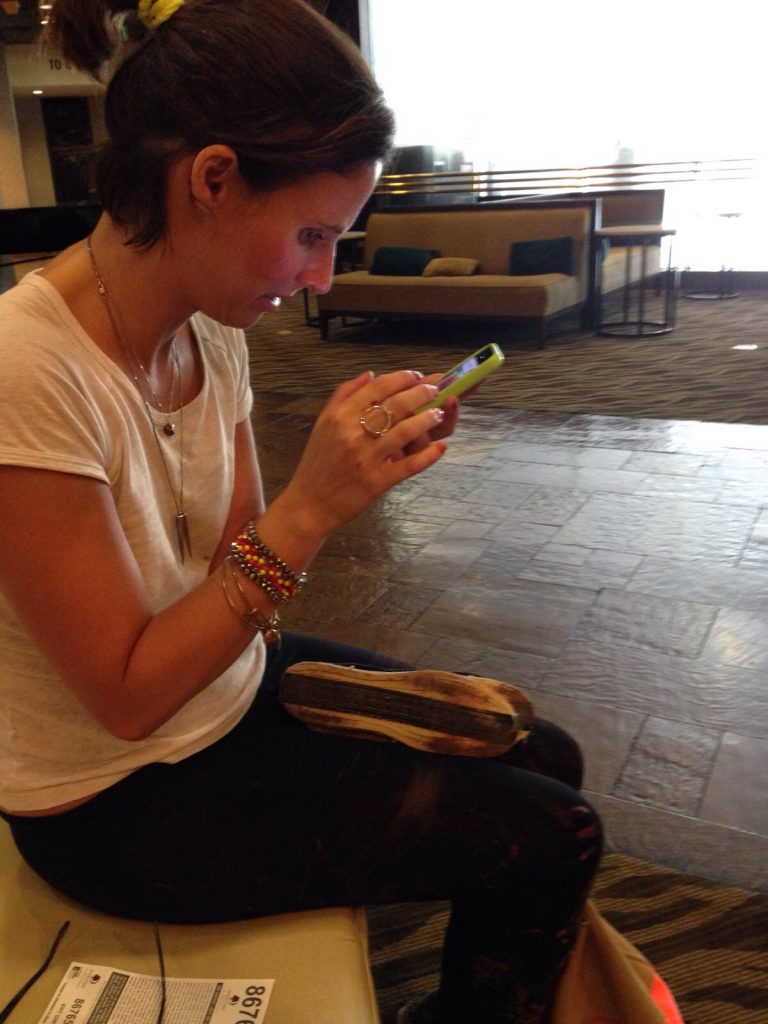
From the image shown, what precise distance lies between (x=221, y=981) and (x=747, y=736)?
55.1 inches

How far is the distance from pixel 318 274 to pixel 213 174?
0.15 metres

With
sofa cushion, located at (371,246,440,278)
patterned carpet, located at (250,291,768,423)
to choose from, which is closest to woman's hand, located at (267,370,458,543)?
patterned carpet, located at (250,291,768,423)

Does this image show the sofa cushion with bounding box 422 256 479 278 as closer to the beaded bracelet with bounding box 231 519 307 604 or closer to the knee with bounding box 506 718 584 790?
the knee with bounding box 506 718 584 790

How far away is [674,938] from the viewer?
145 cm

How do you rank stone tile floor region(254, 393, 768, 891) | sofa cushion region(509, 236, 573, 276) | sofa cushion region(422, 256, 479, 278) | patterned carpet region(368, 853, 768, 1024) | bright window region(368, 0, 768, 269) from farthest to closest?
1. bright window region(368, 0, 768, 269)
2. sofa cushion region(422, 256, 479, 278)
3. sofa cushion region(509, 236, 573, 276)
4. stone tile floor region(254, 393, 768, 891)
5. patterned carpet region(368, 853, 768, 1024)

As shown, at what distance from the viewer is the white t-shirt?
0.76 meters

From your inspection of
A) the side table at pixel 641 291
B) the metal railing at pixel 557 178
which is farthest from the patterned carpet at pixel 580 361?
the metal railing at pixel 557 178

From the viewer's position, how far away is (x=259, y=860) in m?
0.85

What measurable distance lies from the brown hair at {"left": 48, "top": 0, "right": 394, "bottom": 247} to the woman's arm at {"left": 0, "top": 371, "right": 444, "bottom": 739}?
8.0 inches

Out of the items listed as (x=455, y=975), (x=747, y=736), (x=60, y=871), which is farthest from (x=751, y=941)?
(x=60, y=871)

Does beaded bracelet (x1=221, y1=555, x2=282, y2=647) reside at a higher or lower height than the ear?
lower

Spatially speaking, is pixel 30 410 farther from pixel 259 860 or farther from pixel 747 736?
pixel 747 736

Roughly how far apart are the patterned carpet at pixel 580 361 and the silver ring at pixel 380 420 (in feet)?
11.9

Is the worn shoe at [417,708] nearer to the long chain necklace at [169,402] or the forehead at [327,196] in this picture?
the long chain necklace at [169,402]
